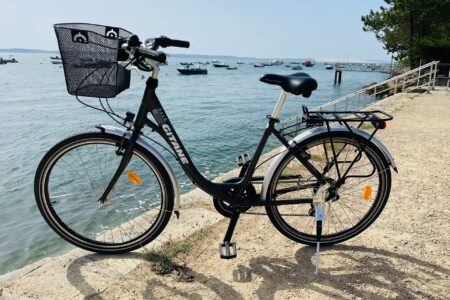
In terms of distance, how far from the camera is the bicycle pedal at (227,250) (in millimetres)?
2965

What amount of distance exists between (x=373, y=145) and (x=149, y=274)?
201cm

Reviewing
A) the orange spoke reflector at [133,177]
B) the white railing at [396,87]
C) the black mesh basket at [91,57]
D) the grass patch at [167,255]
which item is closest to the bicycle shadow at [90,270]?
the grass patch at [167,255]

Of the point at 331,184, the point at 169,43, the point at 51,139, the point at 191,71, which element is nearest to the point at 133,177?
the point at 169,43

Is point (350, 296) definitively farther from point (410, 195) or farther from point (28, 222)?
point (28, 222)

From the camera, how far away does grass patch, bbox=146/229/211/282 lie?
2.88 m

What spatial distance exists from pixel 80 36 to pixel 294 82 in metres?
1.50

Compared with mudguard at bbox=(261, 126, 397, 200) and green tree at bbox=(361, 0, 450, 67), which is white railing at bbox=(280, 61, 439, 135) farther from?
green tree at bbox=(361, 0, 450, 67)

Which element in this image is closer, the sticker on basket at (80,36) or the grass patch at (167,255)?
the sticker on basket at (80,36)

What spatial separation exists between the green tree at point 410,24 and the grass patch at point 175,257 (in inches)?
1114

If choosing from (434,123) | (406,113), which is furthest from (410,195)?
(406,113)

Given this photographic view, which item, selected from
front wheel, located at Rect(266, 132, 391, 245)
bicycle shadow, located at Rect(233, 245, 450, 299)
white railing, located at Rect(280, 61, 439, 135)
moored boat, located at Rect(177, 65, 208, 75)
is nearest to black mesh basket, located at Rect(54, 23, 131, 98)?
front wheel, located at Rect(266, 132, 391, 245)

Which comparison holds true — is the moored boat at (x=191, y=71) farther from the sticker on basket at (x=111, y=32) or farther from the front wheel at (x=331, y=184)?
the sticker on basket at (x=111, y=32)

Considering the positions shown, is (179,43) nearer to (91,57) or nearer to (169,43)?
(169,43)

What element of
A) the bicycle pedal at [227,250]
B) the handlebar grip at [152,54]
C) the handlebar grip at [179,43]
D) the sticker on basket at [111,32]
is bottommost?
the bicycle pedal at [227,250]
